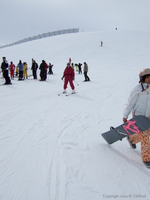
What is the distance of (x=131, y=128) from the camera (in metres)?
2.66

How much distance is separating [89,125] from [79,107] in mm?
1701

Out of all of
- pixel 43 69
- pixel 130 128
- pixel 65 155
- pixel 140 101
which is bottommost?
pixel 65 155

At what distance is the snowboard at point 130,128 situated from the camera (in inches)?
97.1

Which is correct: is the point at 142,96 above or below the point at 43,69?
below

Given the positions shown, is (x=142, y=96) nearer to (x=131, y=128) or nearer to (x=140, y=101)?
(x=140, y=101)

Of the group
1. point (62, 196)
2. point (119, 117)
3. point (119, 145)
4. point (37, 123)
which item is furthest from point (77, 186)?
point (119, 117)

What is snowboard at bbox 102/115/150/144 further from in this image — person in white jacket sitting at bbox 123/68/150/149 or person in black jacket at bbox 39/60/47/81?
person in black jacket at bbox 39/60/47/81

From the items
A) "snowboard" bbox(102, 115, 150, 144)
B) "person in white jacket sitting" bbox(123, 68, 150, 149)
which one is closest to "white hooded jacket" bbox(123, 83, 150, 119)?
"person in white jacket sitting" bbox(123, 68, 150, 149)

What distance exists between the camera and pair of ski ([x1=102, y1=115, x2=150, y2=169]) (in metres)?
2.47

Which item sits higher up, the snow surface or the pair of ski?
the pair of ski

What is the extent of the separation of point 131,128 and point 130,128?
0.02 m

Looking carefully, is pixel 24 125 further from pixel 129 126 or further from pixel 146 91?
pixel 146 91

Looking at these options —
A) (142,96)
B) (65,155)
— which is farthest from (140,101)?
(65,155)

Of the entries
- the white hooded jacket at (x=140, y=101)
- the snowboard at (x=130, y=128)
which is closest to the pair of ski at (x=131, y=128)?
the snowboard at (x=130, y=128)
